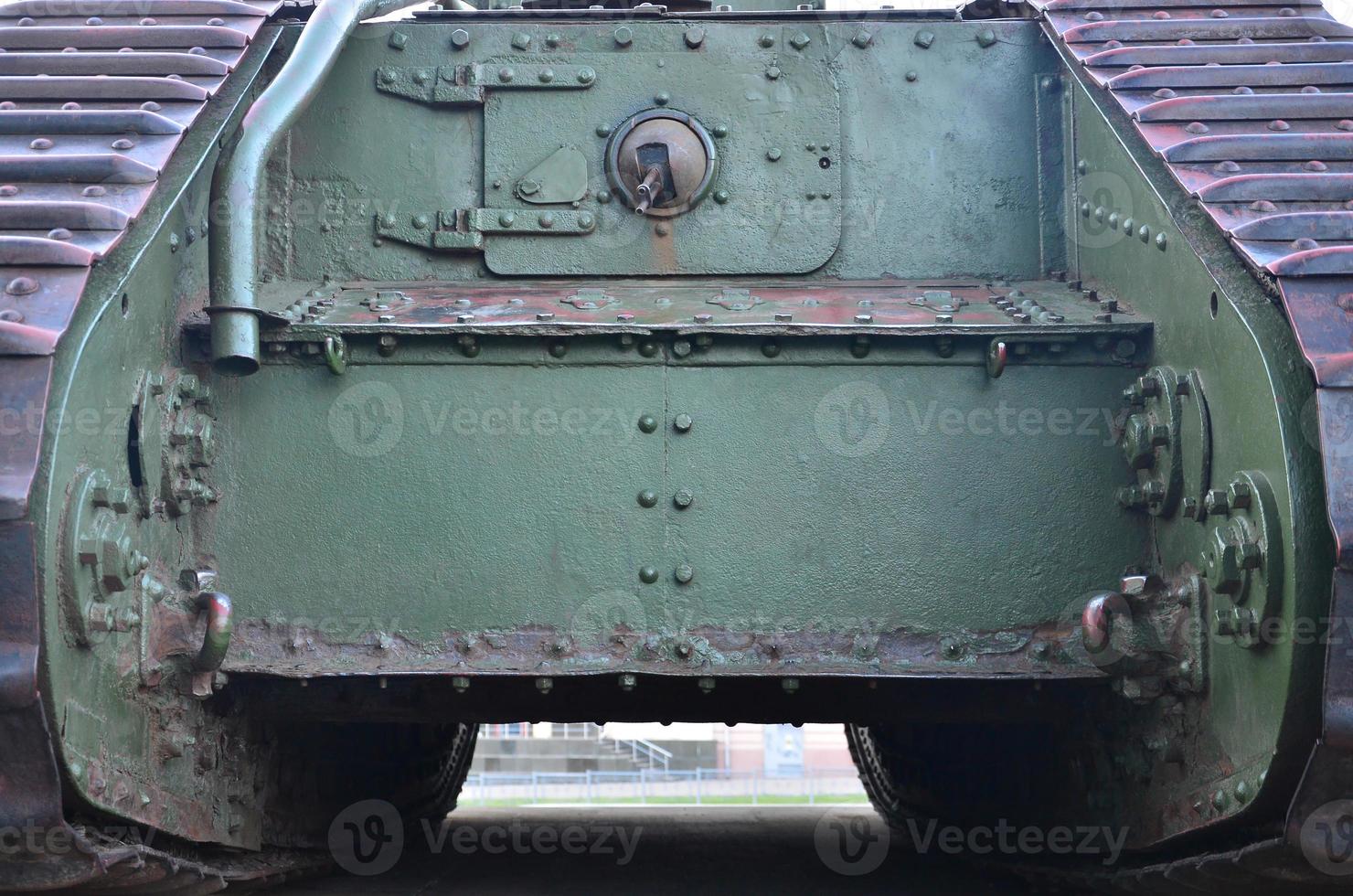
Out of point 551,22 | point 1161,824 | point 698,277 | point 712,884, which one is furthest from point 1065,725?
point 551,22

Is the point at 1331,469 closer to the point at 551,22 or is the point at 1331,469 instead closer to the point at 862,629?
the point at 862,629

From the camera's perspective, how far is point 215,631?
324cm

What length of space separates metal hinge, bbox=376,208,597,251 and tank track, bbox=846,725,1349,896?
2.18m

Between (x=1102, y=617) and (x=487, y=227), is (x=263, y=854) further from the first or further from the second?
(x=1102, y=617)

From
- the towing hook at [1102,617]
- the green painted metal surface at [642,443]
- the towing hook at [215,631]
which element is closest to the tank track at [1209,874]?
the green painted metal surface at [642,443]

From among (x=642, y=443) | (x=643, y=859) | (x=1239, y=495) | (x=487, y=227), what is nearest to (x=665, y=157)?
(x=487, y=227)

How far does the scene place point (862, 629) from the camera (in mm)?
3562

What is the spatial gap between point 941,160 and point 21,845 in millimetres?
2885

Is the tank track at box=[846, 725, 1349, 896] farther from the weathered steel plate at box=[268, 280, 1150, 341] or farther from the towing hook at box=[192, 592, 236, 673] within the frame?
the towing hook at box=[192, 592, 236, 673]

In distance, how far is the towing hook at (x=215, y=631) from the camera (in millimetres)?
3246

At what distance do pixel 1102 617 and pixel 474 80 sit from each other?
223cm

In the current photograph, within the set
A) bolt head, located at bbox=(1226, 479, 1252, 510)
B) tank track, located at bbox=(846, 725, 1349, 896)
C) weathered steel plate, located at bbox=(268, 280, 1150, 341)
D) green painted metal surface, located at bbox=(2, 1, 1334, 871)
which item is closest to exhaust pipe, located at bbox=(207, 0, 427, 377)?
green painted metal surface, located at bbox=(2, 1, 1334, 871)

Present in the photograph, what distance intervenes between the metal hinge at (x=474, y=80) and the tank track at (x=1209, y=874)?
252cm

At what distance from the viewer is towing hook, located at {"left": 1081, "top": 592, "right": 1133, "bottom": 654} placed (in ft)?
10.8
